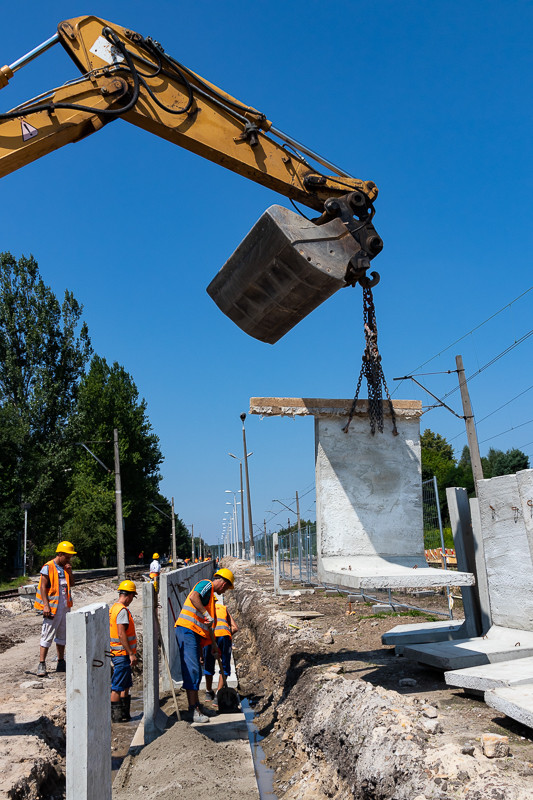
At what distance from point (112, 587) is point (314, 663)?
2059 cm

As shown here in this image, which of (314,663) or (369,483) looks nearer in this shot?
(369,483)

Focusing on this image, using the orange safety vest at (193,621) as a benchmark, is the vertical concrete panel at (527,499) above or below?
above

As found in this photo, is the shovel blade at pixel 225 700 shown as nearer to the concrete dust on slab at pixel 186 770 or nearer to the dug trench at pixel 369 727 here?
the dug trench at pixel 369 727

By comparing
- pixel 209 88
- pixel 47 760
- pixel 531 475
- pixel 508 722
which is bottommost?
pixel 47 760

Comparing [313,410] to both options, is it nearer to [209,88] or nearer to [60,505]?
[209,88]

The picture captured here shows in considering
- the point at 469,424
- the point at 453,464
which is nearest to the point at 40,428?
the point at 469,424

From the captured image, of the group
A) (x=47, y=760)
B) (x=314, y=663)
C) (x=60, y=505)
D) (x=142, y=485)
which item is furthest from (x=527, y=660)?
(x=142, y=485)

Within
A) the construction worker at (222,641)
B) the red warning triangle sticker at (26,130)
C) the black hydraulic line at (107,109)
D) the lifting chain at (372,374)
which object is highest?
the black hydraulic line at (107,109)

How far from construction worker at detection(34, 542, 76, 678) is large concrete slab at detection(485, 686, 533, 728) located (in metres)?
6.61

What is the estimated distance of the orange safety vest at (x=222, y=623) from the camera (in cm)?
858

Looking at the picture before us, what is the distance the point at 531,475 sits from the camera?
552 cm

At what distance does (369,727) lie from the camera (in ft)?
16.4

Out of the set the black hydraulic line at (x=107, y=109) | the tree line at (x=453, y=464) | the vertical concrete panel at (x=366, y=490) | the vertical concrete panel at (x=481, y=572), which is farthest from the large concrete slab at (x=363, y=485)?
the tree line at (x=453, y=464)

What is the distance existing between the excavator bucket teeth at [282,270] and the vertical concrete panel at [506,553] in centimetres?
257
